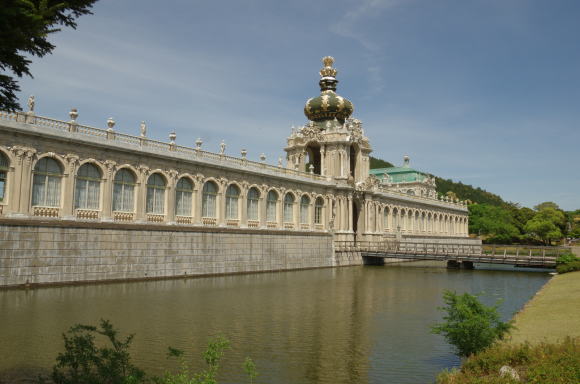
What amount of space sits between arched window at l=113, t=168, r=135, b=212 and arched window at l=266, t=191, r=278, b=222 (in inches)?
597

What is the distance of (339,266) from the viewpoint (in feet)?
173

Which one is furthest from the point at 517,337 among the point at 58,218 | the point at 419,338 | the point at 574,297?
the point at 58,218

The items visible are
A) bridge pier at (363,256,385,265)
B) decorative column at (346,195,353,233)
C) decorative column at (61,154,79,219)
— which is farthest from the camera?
bridge pier at (363,256,385,265)

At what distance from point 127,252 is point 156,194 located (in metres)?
5.34

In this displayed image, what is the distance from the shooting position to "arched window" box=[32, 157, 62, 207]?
1136 inches

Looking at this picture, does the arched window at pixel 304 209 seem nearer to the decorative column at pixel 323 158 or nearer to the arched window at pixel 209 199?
the decorative column at pixel 323 158

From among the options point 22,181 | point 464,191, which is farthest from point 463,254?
point 464,191

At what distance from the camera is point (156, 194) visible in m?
35.8

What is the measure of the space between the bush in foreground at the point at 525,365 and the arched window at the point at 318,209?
41574 mm

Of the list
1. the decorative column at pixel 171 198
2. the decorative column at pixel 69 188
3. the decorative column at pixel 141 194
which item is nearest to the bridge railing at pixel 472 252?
the decorative column at pixel 171 198

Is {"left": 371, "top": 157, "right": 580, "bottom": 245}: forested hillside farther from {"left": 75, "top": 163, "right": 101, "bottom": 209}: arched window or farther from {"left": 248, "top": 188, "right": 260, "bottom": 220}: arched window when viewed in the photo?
{"left": 75, "top": 163, "right": 101, "bottom": 209}: arched window

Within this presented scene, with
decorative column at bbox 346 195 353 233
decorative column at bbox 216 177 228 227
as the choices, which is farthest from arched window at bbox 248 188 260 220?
decorative column at bbox 346 195 353 233

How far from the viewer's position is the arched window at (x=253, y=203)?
44438mm

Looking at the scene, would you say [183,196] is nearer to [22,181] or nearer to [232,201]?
[232,201]
